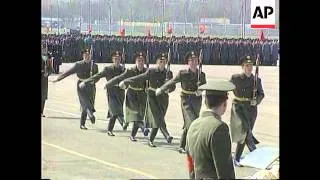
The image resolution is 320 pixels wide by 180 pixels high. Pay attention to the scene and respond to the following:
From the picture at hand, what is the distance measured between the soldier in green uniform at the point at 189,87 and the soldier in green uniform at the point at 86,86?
1.84ft

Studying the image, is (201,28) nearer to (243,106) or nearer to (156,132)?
(243,106)

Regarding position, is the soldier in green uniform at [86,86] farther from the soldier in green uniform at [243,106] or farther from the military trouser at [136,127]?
the soldier in green uniform at [243,106]

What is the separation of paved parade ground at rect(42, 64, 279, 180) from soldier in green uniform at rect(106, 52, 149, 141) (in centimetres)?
5

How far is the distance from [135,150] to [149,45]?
80 cm

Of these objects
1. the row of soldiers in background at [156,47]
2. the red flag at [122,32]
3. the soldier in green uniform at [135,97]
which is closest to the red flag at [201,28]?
the row of soldiers in background at [156,47]

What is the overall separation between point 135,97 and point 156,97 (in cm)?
16

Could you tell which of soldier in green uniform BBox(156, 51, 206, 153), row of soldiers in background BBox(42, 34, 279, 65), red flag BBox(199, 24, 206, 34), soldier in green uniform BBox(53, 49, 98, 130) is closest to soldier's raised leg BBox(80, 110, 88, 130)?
soldier in green uniform BBox(53, 49, 98, 130)

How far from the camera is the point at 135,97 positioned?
3.93 metres

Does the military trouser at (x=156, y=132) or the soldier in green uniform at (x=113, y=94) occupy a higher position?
the soldier in green uniform at (x=113, y=94)

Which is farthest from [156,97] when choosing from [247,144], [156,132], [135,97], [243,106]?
[247,144]

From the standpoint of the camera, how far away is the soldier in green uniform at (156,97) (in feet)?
12.7
